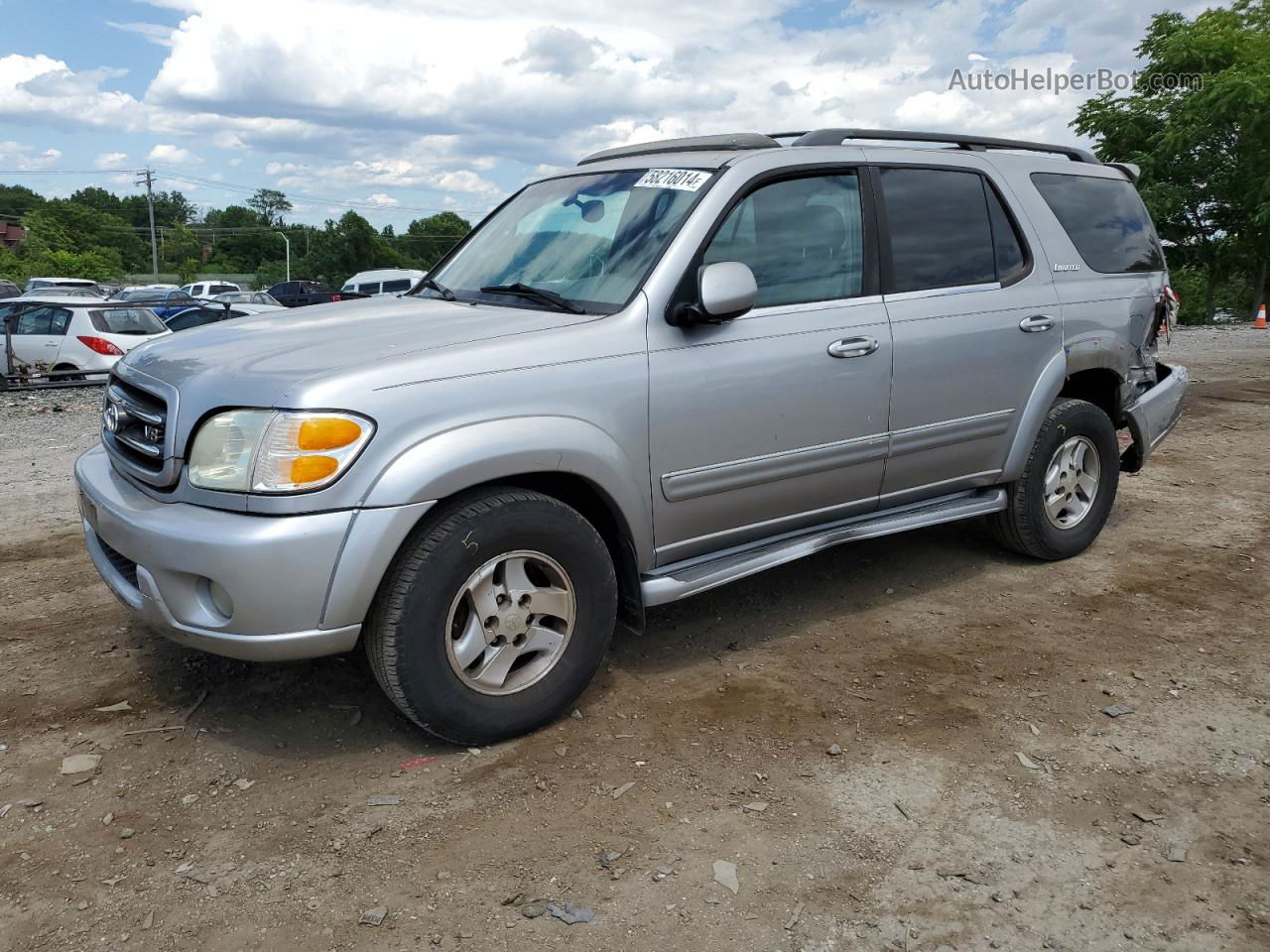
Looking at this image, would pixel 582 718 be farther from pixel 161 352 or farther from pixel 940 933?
pixel 161 352

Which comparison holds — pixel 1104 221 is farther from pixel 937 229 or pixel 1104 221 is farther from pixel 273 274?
pixel 273 274

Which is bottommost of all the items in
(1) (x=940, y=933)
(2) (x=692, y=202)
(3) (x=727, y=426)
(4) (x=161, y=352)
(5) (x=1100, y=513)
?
(1) (x=940, y=933)

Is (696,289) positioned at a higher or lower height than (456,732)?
higher

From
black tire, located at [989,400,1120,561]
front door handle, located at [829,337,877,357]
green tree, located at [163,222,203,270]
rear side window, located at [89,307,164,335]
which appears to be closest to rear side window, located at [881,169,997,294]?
front door handle, located at [829,337,877,357]

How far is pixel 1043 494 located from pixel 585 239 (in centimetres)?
259

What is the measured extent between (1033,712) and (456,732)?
6.53ft

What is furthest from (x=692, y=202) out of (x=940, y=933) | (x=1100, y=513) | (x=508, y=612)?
(x=1100, y=513)

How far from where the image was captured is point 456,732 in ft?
10.8

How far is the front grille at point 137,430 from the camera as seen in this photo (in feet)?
10.7

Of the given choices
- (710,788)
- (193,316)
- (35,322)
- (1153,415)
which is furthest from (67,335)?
(710,788)

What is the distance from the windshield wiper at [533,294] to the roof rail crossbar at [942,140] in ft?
3.99

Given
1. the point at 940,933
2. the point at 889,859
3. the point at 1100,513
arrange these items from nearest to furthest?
the point at 940,933, the point at 889,859, the point at 1100,513

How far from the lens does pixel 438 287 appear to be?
4531mm

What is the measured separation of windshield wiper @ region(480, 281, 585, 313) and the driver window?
1.71ft
